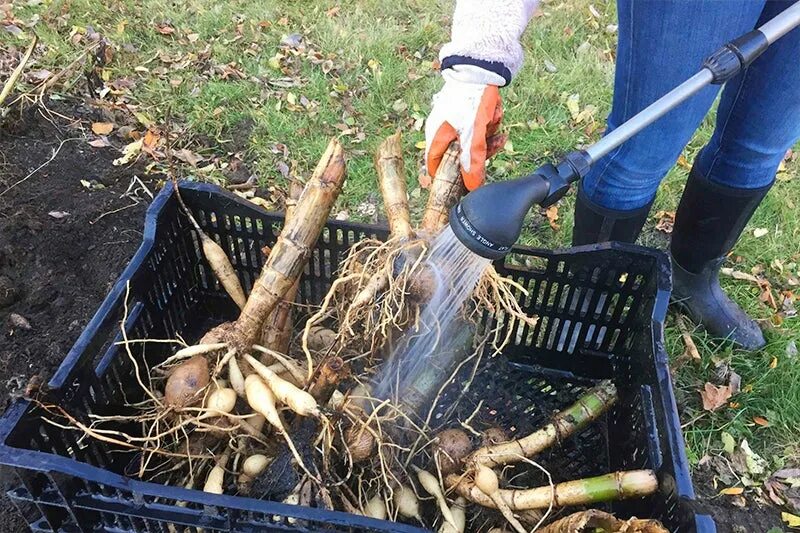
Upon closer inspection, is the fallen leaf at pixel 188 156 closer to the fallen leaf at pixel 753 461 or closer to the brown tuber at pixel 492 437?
the brown tuber at pixel 492 437

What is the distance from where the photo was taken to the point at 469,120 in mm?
1832

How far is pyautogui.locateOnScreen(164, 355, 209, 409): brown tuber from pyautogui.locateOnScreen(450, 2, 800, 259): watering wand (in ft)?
2.63

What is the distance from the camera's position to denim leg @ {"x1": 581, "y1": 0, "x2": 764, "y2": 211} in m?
1.54

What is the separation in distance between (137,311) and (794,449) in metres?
Answer: 2.12

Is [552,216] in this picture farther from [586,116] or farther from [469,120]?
[469,120]

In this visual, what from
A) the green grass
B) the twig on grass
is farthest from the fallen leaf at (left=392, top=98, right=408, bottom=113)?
the twig on grass

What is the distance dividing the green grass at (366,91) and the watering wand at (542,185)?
133 centimetres

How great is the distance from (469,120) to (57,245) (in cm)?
168

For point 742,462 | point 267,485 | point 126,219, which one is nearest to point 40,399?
point 267,485

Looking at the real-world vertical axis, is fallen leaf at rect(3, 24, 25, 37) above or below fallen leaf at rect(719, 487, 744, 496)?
above

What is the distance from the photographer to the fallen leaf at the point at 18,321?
2.29m

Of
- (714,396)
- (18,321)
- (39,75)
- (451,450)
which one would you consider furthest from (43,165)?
(714,396)

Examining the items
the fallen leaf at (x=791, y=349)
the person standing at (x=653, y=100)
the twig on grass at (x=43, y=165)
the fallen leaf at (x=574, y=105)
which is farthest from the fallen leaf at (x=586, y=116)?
the twig on grass at (x=43, y=165)

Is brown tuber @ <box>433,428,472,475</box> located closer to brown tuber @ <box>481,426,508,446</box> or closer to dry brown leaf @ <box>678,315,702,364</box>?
brown tuber @ <box>481,426,508,446</box>
